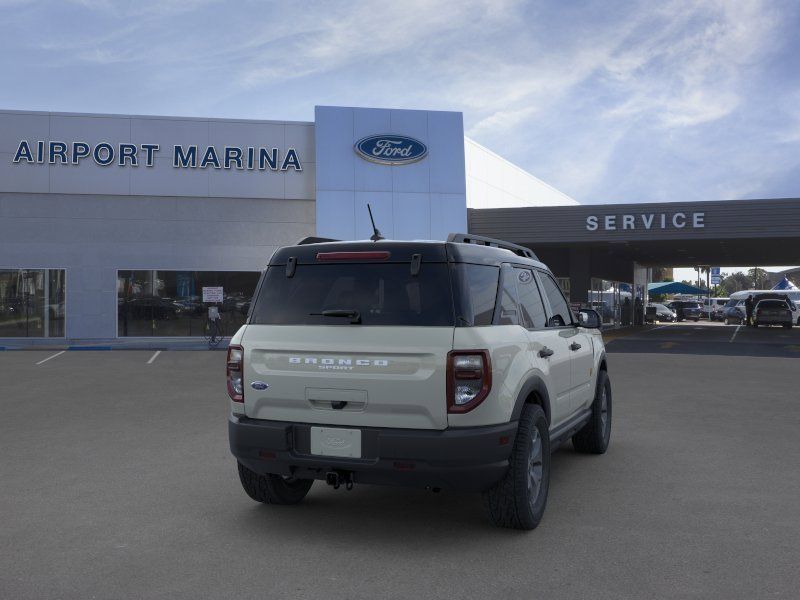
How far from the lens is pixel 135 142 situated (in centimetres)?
2602

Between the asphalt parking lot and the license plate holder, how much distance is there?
59cm

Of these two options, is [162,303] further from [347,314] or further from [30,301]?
[347,314]

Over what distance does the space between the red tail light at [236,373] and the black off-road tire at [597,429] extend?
3460 mm

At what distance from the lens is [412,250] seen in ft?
16.0

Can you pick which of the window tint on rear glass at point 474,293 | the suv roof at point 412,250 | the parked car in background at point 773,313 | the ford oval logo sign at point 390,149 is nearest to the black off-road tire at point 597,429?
the suv roof at point 412,250

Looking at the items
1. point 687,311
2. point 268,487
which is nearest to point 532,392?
point 268,487

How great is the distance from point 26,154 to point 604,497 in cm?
2488

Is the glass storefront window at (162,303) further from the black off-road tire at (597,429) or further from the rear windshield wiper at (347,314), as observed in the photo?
the rear windshield wiper at (347,314)

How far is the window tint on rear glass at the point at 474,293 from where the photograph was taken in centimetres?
468

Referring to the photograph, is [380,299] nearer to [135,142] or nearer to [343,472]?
[343,472]

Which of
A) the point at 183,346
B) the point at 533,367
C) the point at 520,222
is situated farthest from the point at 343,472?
the point at 520,222

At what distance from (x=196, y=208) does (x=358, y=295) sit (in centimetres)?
2286

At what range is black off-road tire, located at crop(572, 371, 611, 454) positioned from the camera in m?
7.27

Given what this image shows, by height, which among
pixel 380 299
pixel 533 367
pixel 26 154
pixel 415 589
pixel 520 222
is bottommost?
pixel 415 589
